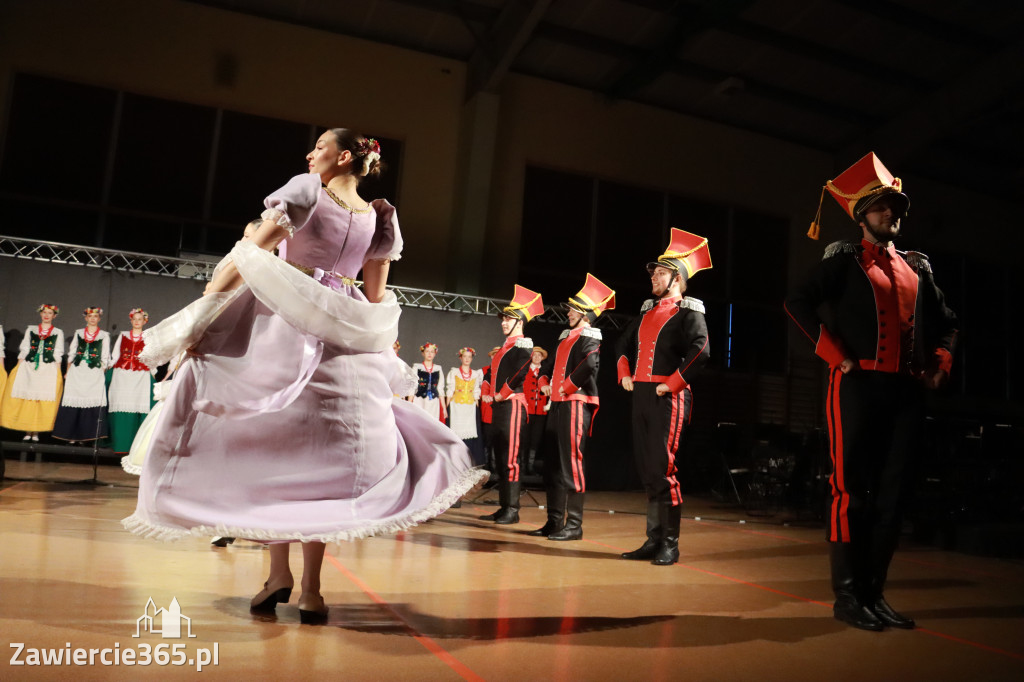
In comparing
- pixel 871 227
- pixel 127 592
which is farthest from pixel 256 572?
pixel 871 227

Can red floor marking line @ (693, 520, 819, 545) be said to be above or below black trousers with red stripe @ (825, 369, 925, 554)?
below

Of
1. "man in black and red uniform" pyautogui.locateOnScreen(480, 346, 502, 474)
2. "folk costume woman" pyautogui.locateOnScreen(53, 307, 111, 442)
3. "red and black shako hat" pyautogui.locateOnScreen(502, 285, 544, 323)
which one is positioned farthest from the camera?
"folk costume woman" pyautogui.locateOnScreen(53, 307, 111, 442)

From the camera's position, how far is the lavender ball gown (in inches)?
A: 78.3

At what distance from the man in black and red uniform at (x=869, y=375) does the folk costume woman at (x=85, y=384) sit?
7.18 metres

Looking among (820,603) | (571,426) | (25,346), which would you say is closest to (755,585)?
(820,603)

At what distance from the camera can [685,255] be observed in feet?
14.4

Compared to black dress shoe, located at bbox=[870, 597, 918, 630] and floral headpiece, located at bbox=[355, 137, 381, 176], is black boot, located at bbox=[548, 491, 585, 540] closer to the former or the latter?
black dress shoe, located at bbox=[870, 597, 918, 630]

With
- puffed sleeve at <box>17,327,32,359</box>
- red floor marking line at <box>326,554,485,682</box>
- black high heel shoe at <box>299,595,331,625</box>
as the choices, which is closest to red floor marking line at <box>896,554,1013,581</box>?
red floor marking line at <box>326,554,485,682</box>

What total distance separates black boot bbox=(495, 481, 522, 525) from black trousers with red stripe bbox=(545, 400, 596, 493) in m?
0.80

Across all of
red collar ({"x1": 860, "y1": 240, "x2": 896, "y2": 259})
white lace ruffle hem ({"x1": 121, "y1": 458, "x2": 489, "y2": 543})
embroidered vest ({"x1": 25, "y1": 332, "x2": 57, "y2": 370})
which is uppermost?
red collar ({"x1": 860, "y1": 240, "x2": 896, "y2": 259})

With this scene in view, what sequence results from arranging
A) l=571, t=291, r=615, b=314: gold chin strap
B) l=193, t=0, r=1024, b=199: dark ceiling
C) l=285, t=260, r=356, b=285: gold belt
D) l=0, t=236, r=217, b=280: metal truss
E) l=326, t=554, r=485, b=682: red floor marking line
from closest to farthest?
l=326, t=554, r=485, b=682: red floor marking line < l=285, t=260, r=356, b=285: gold belt < l=571, t=291, r=615, b=314: gold chin strap < l=0, t=236, r=217, b=280: metal truss < l=193, t=0, r=1024, b=199: dark ceiling

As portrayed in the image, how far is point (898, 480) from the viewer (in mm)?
2674

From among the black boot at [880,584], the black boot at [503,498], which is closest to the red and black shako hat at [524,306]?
the black boot at [503,498]

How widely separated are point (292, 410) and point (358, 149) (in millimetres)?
838
